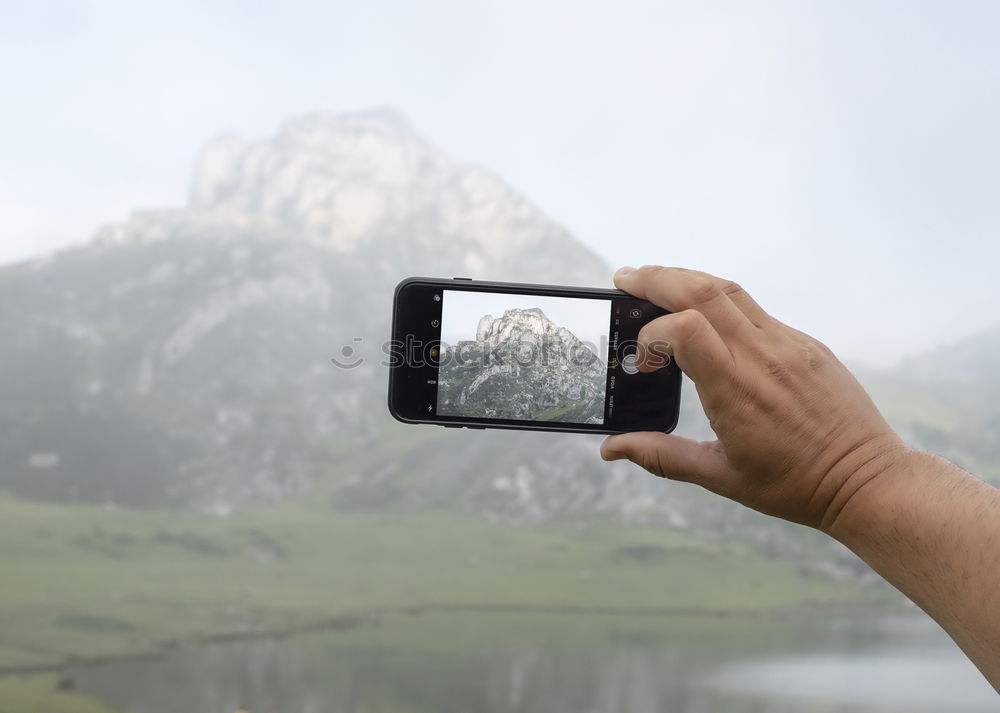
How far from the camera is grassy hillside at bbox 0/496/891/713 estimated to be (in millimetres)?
3193

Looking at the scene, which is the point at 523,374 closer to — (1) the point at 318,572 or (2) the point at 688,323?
(2) the point at 688,323

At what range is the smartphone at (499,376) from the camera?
23.0 inches

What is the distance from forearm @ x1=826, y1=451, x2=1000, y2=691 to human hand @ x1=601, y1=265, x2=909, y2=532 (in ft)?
0.04

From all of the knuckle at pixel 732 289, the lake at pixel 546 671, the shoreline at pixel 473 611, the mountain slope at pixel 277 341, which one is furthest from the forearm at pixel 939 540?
the mountain slope at pixel 277 341

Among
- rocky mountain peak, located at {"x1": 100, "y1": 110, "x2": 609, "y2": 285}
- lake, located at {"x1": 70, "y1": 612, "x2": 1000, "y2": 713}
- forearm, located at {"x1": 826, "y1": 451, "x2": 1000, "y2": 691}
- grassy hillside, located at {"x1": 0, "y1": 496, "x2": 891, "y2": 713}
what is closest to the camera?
forearm, located at {"x1": 826, "y1": 451, "x2": 1000, "y2": 691}

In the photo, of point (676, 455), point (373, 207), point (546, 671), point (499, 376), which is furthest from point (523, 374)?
point (373, 207)

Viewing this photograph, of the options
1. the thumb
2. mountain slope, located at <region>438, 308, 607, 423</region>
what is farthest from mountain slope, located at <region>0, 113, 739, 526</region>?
the thumb

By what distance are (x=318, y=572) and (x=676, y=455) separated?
3.48 m

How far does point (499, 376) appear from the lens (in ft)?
2.03

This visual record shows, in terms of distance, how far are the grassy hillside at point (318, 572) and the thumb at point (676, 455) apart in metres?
2.97

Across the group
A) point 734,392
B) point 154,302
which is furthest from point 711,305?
point 154,302

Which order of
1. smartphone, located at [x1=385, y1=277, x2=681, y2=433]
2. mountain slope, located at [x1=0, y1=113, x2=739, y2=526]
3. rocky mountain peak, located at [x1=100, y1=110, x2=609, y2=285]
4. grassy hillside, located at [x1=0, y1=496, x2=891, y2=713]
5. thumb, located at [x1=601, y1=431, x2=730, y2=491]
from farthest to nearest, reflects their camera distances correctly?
rocky mountain peak, located at [x1=100, y1=110, x2=609, y2=285] → mountain slope, located at [x1=0, y1=113, x2=739, y2=526] → grassy hillside, located at [x1=0, y1=496, x2=891, y2=713] → smartphone, located at [x1=385, y1=277, x2=681, y2=433] → thumb, located at [x1=601, y1=431, x2=730, y2=491]

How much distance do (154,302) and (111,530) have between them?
5.74ft

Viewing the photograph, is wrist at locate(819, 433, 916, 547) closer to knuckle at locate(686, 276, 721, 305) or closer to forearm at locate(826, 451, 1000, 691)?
forearm at locate(826, 451, 1000, 691)
